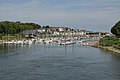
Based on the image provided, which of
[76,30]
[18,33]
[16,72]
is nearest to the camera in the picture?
[16,72]

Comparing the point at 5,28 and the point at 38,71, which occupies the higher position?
the point at 5,28

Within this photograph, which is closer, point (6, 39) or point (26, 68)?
point (26, 68)

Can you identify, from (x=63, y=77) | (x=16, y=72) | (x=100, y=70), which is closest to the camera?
(x=63, y=77)

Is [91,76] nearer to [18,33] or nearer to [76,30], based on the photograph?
[18,33]

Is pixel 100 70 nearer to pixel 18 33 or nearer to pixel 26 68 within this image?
pixel 26 68

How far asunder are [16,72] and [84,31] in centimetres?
10930

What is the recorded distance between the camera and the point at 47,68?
23234 mm

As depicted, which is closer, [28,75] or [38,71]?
[28,75]

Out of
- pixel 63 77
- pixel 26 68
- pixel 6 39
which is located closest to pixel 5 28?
pixel 6 39

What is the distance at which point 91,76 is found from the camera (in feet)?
64.8

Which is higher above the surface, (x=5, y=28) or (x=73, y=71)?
(x=5, y=28)

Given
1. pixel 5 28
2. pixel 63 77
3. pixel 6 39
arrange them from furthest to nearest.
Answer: pixel 5 28 < pixel 6 39 < pixel 63 77

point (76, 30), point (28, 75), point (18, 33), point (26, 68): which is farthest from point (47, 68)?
point (76, 30)

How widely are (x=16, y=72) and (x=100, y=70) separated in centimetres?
618
